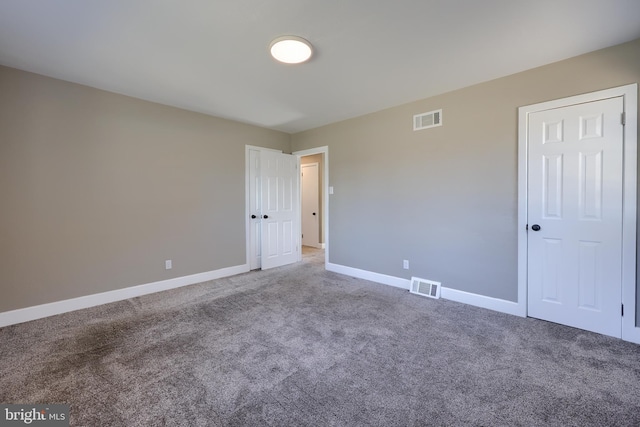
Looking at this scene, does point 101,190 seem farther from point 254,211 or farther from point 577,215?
point 577,215

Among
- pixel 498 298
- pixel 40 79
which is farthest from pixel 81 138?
pixel 498 298

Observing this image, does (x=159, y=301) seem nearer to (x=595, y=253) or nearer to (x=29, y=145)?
(x=29, y=145)

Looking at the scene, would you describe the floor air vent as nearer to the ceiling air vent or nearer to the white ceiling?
the ceiling air vent

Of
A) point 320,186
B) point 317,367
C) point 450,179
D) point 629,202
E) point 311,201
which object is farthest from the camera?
point 311,201

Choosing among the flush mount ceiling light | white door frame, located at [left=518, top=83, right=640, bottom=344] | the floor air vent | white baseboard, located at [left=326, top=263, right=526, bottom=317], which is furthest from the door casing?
white door frame, located at [left=518, top=83, right=640, bottom=344]

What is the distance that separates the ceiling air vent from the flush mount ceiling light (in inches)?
70.6

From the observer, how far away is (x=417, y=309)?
303cm

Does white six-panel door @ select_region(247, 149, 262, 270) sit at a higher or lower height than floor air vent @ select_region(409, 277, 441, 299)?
higher

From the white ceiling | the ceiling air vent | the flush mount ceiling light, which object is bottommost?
the ceiling air vent

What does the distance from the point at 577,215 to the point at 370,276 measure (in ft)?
Result: 8.13

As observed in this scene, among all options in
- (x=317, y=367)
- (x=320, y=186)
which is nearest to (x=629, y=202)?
(x=317, y=367)

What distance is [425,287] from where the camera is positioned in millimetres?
3486

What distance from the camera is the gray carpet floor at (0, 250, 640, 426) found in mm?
1557

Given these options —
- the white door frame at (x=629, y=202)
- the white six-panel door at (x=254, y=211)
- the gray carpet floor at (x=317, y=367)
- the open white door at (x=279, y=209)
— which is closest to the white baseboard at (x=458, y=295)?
the gray carpet floor at (x=317, y=367)
